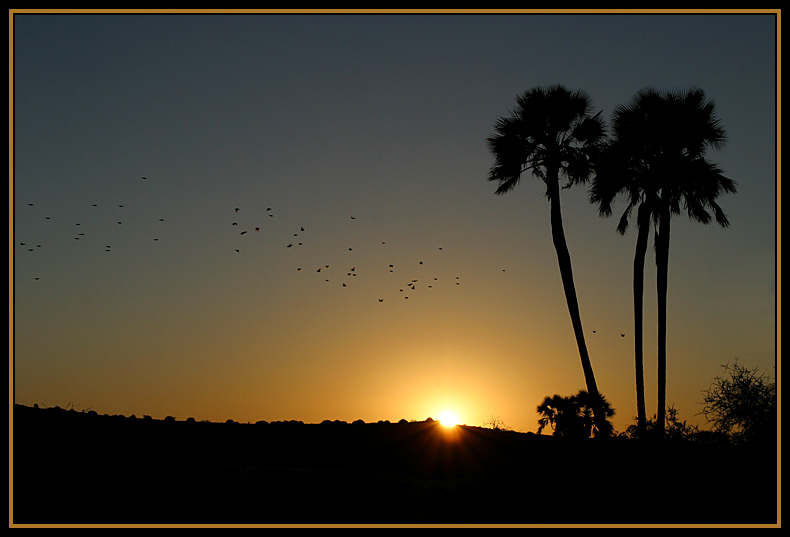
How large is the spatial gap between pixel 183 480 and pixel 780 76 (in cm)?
1365

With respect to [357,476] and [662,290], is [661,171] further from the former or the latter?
[357,476]

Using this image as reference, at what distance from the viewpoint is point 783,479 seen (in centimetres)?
1675

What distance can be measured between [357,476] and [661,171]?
1580cm

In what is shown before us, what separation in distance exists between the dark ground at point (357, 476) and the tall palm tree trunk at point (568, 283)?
382 centimetres

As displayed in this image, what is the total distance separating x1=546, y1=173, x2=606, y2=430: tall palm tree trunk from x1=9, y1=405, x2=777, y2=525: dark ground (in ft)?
12.5

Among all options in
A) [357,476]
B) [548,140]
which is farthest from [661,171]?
[357,476]

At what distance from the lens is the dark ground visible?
1492cm

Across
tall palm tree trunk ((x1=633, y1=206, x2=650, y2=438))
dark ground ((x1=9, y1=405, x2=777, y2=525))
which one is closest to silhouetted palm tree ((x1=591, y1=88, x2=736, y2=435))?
tall palm tree trunk ((x1=633, y1=206, x2=650, y2=438))

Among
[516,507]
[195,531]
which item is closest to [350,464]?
[516,507]

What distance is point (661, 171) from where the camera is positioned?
89.7 feet

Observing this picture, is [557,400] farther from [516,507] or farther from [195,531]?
[195,531]

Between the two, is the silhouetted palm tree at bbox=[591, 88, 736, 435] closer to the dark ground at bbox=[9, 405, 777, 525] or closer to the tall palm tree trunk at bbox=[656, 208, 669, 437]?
the tall palm tree trunk at bbox=[656, 208, 669, 437]

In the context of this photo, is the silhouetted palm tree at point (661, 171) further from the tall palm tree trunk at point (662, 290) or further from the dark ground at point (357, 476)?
the dark ground at point (357, 476)

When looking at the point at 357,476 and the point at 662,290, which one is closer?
the point at 357,476
